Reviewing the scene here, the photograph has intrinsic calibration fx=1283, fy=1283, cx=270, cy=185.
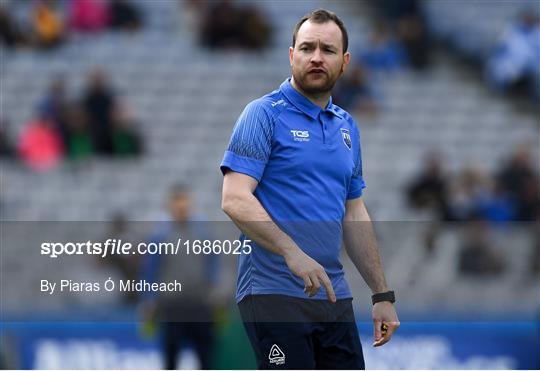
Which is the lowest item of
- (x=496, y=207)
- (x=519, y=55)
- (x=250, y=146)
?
(x=250, y=146)

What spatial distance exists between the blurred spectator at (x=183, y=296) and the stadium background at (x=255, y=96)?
67.0 inches

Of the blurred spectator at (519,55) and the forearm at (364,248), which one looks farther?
the blurred spectator at (519,55)

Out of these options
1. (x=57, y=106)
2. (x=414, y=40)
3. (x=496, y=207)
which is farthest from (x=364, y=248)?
(x=414, y=40)

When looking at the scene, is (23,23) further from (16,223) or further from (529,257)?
(529,257)

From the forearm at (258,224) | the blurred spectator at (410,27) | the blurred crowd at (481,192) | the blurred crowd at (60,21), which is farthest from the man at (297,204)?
the blurred crowd at (60,21)

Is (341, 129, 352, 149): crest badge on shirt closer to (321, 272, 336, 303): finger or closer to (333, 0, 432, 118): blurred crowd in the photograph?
(321, 272, 336, 303): finger

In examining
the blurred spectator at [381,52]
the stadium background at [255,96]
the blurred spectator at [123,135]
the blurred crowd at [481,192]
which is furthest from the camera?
the blurred spectator at [381,52]

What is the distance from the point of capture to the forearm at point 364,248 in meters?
4.55

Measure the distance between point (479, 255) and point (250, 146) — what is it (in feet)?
16.5

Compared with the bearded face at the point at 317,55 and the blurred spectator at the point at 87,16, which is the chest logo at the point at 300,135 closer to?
the bearded face at the point at 317,55

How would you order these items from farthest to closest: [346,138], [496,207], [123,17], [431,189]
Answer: [123,17], [431,189], [496,207], [346,138]

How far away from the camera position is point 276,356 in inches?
167

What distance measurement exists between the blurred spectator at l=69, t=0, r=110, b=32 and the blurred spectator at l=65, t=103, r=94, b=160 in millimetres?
1670

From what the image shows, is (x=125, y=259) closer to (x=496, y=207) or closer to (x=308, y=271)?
(x=308, y=271)
